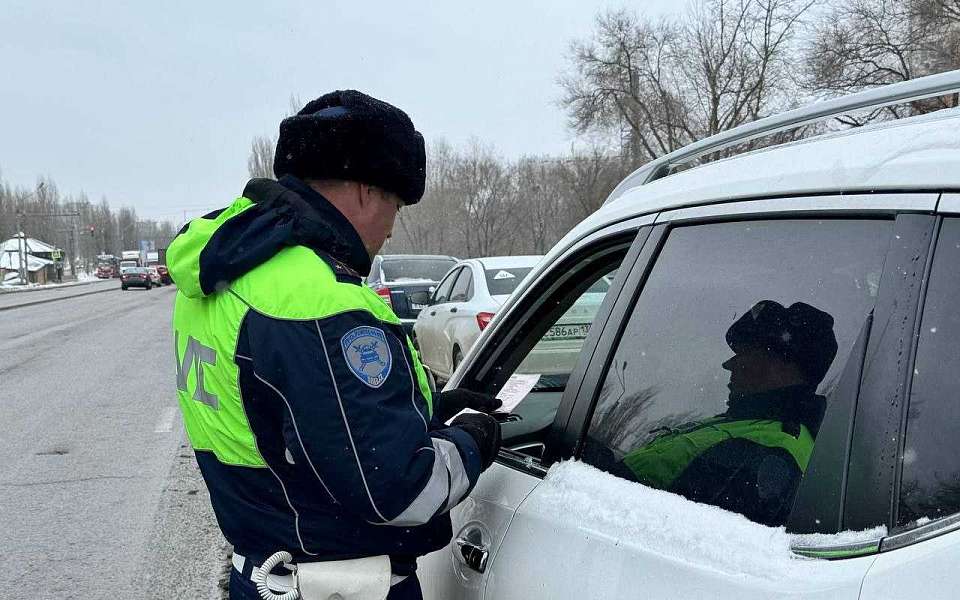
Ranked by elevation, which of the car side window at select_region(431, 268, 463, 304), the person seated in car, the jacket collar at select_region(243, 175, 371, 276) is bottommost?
the car side window at select_region(431, 268, 463, 304)

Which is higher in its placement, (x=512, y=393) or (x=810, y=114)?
(x=810, y=114)

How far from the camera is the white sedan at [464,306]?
A: 8367 mm

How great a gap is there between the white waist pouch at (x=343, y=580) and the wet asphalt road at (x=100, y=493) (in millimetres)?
2789

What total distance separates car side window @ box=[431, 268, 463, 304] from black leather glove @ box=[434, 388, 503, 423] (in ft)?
24.9

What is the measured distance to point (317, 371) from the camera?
148 centimetres

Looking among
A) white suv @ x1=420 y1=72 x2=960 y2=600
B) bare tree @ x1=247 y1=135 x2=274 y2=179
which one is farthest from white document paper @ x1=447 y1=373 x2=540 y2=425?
bare tree @ x1=247 y1=135 x2=274 y2=179

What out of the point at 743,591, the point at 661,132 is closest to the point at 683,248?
the point at 743,591

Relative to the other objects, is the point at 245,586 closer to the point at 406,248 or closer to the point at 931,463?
the point at 931,463

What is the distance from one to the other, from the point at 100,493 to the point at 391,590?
4848 millimetres

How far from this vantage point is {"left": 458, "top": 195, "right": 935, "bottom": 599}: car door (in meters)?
1.07

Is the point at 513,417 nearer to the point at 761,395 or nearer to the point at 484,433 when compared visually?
the point at 484,433

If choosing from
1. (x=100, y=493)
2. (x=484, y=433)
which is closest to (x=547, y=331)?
(x=484, y=433)

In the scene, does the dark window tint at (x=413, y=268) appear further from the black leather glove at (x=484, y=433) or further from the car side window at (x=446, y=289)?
the black leather glove at (x=484, y=433)

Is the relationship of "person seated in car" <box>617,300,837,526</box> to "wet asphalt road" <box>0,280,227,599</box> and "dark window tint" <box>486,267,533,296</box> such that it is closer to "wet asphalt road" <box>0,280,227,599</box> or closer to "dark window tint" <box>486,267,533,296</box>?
"wet asphalt road" <box>0,280,227,599</box>
